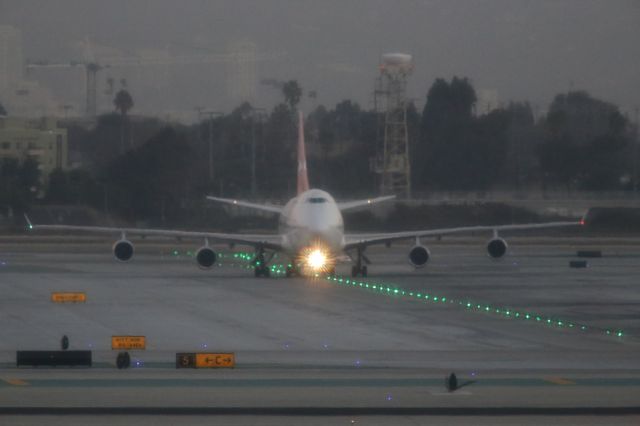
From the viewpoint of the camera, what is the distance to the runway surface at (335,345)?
47.3 feet

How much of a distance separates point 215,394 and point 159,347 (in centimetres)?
640

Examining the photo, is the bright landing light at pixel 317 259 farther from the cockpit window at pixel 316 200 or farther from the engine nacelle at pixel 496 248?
the engine nacelle at pixel 496 248

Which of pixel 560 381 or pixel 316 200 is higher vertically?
pixel 316 200

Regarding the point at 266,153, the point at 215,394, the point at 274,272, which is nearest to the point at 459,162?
the point at 266,153

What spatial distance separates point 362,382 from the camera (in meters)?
16.7

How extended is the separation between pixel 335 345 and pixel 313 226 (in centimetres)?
1934

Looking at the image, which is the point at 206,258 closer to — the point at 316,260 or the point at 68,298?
the point at 316,260

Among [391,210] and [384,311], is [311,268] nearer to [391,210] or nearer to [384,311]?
[384,311]

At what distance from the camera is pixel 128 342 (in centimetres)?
2088

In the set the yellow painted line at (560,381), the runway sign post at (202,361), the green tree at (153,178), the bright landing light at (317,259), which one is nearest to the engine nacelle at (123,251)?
the bright landing light at (317,259)

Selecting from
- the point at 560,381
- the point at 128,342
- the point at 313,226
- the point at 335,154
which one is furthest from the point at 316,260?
the point at 335,154

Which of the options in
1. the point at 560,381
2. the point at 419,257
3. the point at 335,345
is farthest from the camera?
the point at 419,257

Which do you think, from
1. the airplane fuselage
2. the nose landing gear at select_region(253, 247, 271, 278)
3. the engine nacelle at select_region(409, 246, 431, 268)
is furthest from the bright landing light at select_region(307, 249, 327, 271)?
the engine nacelle at select_region(409, 246, 431, 268)

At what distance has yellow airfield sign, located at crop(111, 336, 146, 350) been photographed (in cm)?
2077
